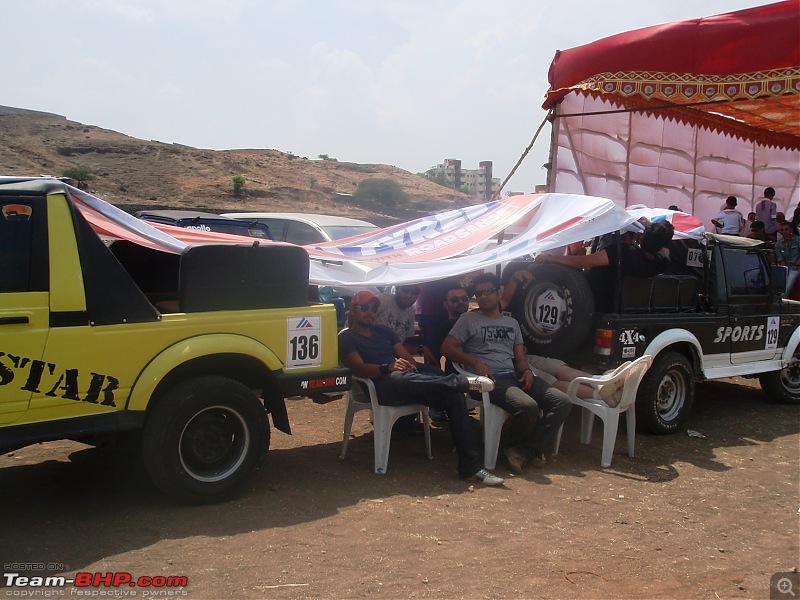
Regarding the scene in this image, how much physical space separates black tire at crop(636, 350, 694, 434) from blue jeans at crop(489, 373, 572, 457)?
3.65 ft

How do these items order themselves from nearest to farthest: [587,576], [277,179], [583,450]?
1. [587,576]
2. [583,450]
3. [277,179]

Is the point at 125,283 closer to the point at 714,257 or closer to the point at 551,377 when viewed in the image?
the point at 551,377

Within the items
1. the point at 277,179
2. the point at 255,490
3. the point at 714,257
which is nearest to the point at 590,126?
the point at 714,257

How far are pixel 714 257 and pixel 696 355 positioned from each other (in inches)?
41.3

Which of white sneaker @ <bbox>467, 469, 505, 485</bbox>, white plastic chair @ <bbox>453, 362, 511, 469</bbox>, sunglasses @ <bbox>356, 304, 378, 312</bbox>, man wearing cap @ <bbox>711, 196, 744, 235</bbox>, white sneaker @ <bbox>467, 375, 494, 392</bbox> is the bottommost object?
white sneaker @ <bbox>467, 469, 505, 485</bbox>

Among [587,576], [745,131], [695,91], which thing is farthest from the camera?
[745,131]

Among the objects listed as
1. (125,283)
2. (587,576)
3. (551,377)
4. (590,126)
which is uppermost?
(590,126)

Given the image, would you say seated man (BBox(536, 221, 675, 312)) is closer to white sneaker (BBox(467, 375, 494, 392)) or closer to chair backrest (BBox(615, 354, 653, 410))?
chair backrest (BBox(615, 354, 653, 410))

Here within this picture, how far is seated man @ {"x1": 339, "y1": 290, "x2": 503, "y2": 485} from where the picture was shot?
5273 mm

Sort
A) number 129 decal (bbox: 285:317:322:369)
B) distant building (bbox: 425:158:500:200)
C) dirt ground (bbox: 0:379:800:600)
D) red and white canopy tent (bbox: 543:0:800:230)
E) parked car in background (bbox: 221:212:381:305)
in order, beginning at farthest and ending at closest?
1. distant building (bbox: 425:158:500:200)
2. parked car in background (bbox: 221:212:381:305)
3. red and white canopy tent (bbox: 543:0:800:230)
4. number 129 decal (bbox: 285:317:322:369)
5. dirt ground (bbox: 0:379:800:600)

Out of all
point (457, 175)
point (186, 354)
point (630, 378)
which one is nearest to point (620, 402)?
point (630, 378)

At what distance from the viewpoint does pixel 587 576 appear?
12.4 feet

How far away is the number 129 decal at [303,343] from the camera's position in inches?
191

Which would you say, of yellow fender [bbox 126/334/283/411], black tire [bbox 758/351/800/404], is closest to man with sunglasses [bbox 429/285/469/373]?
yellow fender [bbox 126/334/283/411]
